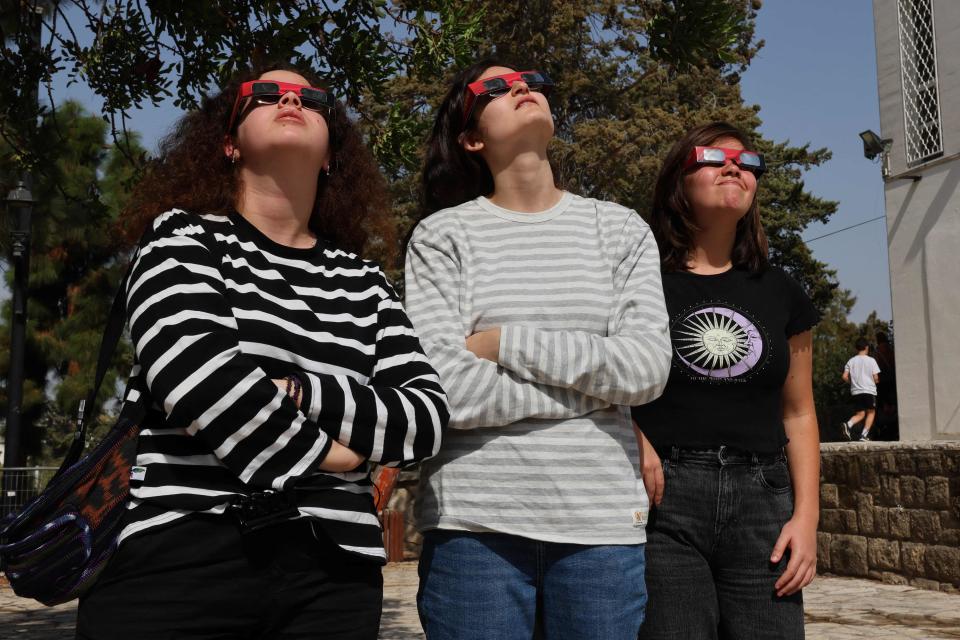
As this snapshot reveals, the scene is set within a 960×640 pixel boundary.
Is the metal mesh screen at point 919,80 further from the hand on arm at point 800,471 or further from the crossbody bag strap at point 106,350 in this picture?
the crossbody bag strap at point 106,350

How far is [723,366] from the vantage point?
266 cm

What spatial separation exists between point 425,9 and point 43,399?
14.1 meters

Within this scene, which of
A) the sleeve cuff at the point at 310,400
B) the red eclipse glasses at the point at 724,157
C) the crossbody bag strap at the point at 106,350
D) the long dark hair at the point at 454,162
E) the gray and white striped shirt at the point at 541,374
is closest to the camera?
the sleeve cuff at the point at 310,400

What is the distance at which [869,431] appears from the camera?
1538cm

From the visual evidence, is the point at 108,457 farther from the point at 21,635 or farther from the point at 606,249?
the point at 21,635

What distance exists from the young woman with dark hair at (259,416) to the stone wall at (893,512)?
6617 mm

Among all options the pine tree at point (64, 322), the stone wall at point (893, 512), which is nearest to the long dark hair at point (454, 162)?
the stone wall at point (893, 512)

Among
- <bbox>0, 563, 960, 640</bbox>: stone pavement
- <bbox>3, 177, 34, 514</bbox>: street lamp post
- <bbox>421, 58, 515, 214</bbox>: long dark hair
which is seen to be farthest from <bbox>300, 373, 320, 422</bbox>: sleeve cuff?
<bbox>3, 177, 34, 514</bbox>: street lamp post

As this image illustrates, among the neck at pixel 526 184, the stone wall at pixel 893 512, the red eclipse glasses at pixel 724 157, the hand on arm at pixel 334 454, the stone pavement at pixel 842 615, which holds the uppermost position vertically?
the red eclipse glasses at pixel 724 157

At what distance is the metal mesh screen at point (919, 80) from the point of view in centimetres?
982

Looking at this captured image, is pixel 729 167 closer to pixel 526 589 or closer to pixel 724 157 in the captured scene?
pixel 724 157

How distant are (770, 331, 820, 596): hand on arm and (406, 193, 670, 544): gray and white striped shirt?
58 cm

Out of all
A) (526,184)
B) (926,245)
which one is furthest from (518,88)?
(926,245)

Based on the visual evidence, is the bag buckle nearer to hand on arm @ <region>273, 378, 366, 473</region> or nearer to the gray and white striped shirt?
hand on arm @ <region>273, 378, 366, 473</region>
